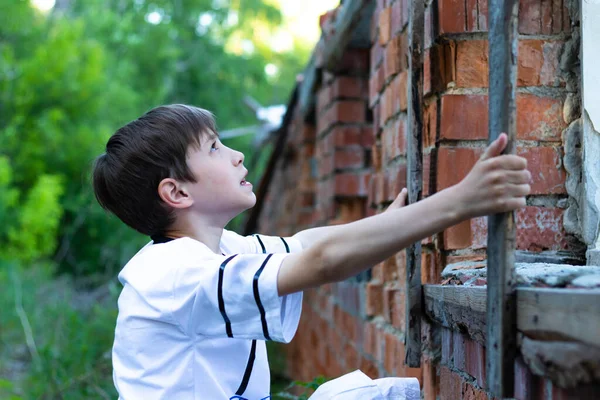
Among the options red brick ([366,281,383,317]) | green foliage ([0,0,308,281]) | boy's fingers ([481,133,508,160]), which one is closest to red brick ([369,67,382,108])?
red brick ([366,281,383,317])

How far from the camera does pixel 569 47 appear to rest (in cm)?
150

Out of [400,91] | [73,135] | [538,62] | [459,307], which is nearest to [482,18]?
[538,62]

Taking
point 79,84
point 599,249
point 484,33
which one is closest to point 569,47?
point 484,33

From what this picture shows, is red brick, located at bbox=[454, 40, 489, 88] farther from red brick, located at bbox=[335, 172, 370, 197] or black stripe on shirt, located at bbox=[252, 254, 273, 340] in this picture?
red brick, located at bbox=[335, 172, 370, 197]

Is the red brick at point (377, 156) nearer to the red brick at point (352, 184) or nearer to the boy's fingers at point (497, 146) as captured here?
the red brick at point (352, 184)

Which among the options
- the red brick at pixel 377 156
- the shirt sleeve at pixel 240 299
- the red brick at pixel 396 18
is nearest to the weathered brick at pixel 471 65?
the red brick at pixel 396 18

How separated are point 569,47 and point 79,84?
9194 millimetres

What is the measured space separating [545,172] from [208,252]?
2.44 ft

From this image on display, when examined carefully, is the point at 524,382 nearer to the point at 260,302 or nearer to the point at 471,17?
the point at 260,302

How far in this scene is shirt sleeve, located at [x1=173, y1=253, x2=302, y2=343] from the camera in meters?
1.25

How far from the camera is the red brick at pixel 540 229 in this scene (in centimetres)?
149

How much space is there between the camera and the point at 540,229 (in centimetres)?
149

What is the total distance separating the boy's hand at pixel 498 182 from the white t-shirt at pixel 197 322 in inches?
15.5

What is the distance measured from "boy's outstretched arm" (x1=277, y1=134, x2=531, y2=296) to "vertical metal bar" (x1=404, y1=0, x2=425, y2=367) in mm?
371
